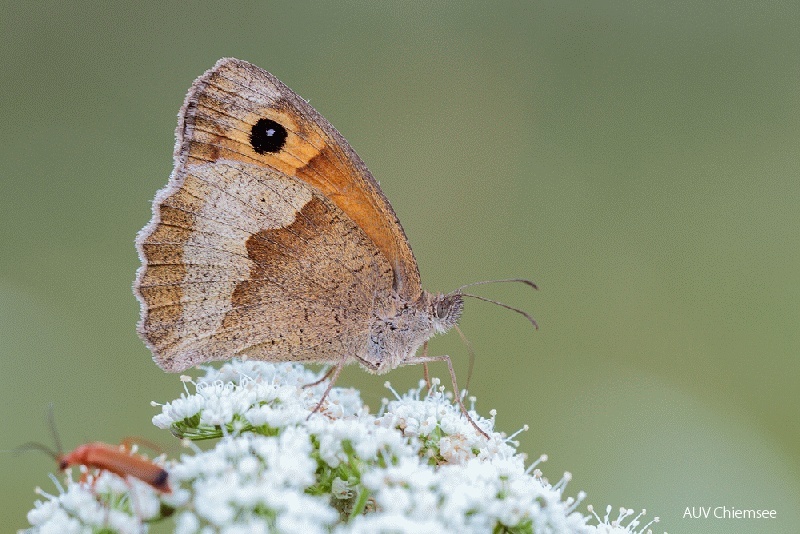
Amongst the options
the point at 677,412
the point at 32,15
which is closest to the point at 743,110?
the point at 677,412

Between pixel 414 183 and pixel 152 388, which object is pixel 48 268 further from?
pixel 414 183

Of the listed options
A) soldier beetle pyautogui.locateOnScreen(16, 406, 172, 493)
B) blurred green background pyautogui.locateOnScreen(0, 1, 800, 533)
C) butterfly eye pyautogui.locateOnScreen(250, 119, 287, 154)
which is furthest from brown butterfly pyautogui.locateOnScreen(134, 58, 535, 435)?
blurred green background pyautogui.locateOnScreen(0, 1, 800, 533)

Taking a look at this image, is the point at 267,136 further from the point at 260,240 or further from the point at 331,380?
the point at 331,380

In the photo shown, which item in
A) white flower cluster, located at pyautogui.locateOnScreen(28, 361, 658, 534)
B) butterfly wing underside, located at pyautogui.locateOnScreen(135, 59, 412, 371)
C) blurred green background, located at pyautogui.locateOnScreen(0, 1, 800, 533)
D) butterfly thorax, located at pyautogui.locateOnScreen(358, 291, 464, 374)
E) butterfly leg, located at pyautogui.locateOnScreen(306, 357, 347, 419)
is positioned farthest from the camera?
blurred green background, located at pyautogui.locateOnScreen(0, 1, 800, 533)

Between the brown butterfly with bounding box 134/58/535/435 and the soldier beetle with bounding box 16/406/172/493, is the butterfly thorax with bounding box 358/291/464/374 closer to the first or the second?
the brown butterfly with bounding box 134/58/535/435

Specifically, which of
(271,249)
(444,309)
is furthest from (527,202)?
(271,249)

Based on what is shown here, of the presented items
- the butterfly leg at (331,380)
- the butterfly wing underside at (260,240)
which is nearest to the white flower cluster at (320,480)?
the butterfly leg at (331,380)
